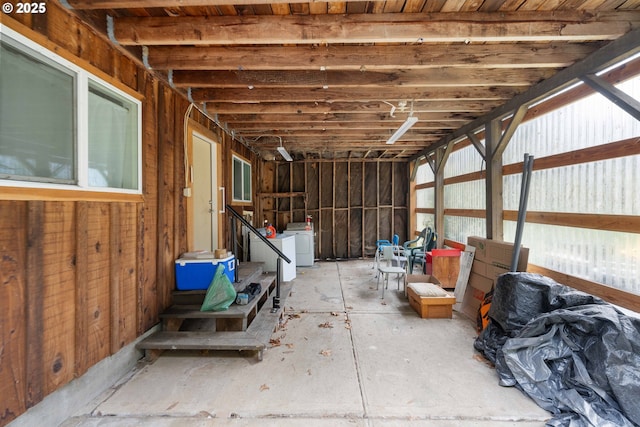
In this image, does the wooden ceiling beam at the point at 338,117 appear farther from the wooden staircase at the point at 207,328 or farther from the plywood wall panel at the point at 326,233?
the plywood wall panel at the point at 326,233

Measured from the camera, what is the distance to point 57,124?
176 centimetres

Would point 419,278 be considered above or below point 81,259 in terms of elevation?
below

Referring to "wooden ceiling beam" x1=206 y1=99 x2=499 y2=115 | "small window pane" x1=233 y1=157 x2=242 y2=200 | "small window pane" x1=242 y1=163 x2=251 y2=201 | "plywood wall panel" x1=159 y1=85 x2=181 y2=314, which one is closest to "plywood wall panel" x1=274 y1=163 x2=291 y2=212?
"small window pane" x1=242 y1=163 x2=251 y2=201

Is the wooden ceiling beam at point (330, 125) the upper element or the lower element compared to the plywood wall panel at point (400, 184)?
upper

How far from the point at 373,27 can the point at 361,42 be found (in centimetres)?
21

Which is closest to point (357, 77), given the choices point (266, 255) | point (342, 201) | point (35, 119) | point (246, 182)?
point (35, 119)

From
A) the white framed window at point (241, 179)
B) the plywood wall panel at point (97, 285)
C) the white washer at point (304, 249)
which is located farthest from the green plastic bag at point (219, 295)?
the white washer at point (304, 249)

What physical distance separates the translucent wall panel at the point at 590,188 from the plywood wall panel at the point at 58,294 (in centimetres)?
440

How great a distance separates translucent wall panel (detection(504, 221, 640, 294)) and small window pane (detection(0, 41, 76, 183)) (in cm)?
444

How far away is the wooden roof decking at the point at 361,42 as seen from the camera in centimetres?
211

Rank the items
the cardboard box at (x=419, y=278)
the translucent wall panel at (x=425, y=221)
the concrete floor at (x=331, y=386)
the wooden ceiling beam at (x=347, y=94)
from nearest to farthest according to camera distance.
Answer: the concrete floor at (x=331, y=386) → the wooden ceiling beam at (x=347, y=94) → the cardboard box at (x=419, y=278) → the translucent wall panel at (x=425, y=221)

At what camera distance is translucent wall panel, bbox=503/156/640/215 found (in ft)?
7.52

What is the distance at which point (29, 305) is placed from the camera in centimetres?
158

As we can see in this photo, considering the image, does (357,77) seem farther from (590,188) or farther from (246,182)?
(246,182)
